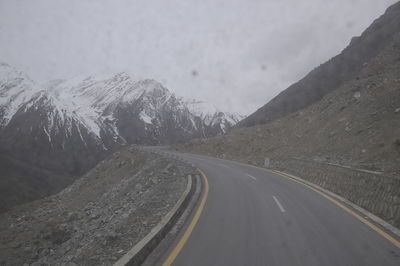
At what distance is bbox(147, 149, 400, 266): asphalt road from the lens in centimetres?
491

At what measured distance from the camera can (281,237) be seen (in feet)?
19.5

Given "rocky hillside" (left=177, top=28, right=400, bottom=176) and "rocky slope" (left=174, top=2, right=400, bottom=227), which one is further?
"rocky hillside" (left=177, top=28, right=400, bottom=176)

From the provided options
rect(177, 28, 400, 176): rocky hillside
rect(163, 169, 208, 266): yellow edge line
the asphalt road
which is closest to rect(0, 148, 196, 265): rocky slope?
rect(163, 169, 208, 266): yellow edge line

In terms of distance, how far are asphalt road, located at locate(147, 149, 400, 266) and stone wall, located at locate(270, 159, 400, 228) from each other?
0.88 meters

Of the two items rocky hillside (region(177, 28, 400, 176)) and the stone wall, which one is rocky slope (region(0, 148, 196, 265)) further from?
rocky hillside (region(177, 28, 400, 176))

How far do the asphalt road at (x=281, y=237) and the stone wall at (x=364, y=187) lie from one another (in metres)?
0.88

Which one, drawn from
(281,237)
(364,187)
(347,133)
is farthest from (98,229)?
(347,133)

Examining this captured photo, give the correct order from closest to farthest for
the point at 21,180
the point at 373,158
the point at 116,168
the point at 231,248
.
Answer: the point at 231,248 < the point at 373,158 < the point at 116,168 < the point at 21,180

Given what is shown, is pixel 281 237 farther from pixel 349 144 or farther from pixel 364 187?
pixel 349 144

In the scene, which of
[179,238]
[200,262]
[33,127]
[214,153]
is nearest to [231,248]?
[200,262]

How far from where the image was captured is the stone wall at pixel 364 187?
727 centimetres

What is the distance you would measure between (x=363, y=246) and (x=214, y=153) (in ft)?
98.2

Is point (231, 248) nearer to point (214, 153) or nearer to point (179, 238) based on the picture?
point (179, 238)

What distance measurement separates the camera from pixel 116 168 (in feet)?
110
